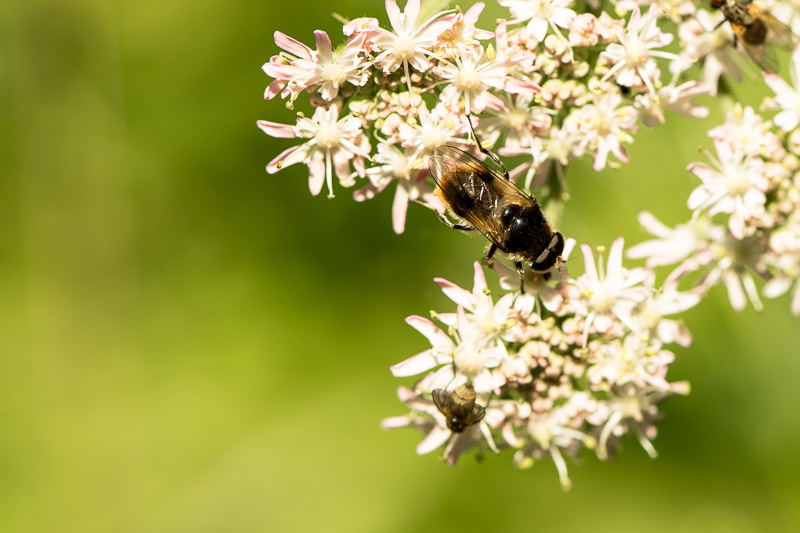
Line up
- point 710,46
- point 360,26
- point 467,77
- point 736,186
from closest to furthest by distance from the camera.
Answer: point 360,26 → point 467,77 → point 736,186 → point 710,46

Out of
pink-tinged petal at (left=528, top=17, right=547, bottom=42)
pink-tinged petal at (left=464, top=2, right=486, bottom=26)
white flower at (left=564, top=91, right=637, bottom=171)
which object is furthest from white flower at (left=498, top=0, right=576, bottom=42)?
white flower at (left=564, top=91, right=637, bottom=171)

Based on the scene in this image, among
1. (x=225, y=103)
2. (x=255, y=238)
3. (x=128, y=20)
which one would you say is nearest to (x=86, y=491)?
(x=255, y=238)

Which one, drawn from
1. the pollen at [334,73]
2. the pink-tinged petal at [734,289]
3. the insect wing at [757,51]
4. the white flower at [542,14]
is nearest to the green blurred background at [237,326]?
the pink-tinged petal at [734,289]

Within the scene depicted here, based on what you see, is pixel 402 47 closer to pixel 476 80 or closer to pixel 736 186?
pixel 476 80

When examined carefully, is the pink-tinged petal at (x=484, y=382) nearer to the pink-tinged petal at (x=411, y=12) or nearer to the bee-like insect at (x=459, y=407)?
the bee-like insect at (x=459, y=407)

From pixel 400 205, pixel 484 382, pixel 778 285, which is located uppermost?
pixel 400 205

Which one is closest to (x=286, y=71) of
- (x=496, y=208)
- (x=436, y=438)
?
(x=496, y=208)
